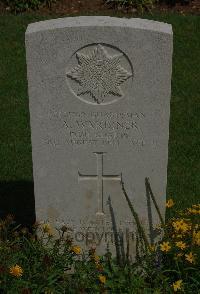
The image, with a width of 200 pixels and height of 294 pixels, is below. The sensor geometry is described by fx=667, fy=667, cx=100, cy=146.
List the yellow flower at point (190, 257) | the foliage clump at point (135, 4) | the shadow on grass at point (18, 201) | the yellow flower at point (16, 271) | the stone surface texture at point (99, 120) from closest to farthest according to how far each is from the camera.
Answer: the yellow flower at point (16, 271) → the stone surface texture at point (99, 120) → the yellow flower at point (190, 257) → the shadow on grass at point (18, 201) → the foliage clump at point (135, 4)

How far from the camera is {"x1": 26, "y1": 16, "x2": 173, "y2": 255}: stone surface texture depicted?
4.38m

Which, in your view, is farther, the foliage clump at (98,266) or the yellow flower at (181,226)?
the yellow flower at (181,226)

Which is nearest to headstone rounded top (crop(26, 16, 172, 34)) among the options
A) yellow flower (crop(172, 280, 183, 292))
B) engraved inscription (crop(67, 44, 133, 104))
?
engraved inscription (crop(67, 44, 133, 104))

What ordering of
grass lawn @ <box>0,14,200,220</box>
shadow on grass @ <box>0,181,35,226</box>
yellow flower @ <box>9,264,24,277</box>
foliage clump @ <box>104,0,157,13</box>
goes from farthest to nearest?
1. foliage clump @ <box>104,0,157,13</box>
2. grass lawn @ <box>0,14,200,220</box>
3. shadow on grass @ <box>0,181,35,226</box>
4. yellow flower @ <box>9,264,24,277</box>

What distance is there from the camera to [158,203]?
Answer: 16.2ft

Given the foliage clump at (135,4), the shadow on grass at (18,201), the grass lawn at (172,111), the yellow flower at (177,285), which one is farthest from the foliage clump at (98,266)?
the foliage clump at (135,4)

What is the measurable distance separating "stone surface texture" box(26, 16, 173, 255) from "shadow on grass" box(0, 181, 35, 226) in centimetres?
93

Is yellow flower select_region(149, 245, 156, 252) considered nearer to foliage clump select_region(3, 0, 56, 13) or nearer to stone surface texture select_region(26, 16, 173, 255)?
stone surface texture select_region(26, 16, 173, 255)

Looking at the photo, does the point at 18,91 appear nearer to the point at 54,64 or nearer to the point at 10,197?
the point at 10,197

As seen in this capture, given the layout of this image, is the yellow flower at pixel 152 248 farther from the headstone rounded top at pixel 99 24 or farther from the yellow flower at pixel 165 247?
the headstone rounded top at pixel 99 24

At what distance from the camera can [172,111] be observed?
7.78m

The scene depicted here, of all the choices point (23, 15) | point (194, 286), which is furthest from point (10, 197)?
point (23, 15)

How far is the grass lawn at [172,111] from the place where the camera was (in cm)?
651

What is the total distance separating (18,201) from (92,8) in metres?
5.20
